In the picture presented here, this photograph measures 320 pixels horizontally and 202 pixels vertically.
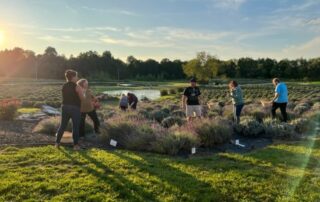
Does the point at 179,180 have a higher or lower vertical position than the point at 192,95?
lower

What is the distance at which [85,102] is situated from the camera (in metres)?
9.05

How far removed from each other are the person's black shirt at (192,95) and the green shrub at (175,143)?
115 inches

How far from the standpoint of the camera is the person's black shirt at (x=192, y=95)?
10.7 m

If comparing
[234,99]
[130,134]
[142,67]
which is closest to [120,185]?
[130,134]

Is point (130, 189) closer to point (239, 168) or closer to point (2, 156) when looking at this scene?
point (239, 168)

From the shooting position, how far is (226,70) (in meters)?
84.2

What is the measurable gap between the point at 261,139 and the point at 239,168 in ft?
12.6

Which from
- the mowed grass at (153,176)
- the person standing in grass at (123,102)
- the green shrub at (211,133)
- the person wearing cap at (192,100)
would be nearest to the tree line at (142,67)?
the person standing in grass at (123,102)

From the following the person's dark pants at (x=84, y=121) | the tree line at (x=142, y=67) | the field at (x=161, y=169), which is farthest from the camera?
the tree line at (x=142, y=67)

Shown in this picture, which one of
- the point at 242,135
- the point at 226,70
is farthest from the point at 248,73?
the point at 242,135

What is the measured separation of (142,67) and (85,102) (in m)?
93.7

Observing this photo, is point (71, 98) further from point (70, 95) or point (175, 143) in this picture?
point (175, 143)

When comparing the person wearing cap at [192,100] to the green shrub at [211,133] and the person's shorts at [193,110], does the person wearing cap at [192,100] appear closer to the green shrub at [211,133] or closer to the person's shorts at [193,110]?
the person's shorts at [193,110]

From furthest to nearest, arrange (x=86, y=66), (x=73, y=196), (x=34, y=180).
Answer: (x=86, y=66) < (x=34, y=180) < (x=73, y=196)
